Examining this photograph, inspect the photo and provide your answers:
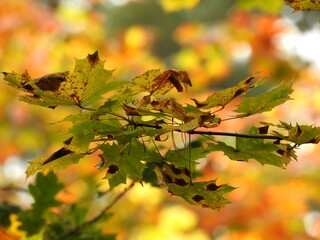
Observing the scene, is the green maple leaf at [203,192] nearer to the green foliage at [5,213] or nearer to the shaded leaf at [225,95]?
the shaded leaf at [225,95]

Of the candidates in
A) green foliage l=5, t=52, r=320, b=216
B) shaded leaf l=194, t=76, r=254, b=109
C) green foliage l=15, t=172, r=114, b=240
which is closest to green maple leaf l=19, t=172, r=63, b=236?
green foliage l=15, t=172, r=114, b=240

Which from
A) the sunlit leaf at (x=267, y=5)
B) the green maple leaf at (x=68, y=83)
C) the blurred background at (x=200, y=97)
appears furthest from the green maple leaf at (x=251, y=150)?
the blurred background at (x=200, y=97)

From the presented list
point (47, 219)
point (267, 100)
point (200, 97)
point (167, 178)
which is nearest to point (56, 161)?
point (167, 178)

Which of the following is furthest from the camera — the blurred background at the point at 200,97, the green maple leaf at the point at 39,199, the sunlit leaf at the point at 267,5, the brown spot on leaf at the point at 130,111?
the blurred background at the point at 200,97

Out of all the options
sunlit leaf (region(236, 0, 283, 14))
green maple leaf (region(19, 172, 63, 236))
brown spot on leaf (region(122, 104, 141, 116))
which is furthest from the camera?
sunlit leaf (region(236, 0, 283, 14))

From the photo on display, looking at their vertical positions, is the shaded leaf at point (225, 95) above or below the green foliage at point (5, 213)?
above

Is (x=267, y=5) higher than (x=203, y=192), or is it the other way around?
(x=267, y=5)

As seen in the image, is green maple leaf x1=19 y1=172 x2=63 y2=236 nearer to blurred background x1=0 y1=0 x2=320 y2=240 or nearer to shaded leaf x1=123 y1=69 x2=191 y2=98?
shaded leaf x1=123 y1=69 x2=191 y2=98

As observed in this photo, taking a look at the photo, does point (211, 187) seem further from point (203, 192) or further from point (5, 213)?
point (5, 213)

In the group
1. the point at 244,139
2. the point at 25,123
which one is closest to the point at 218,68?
the point at 25,123
